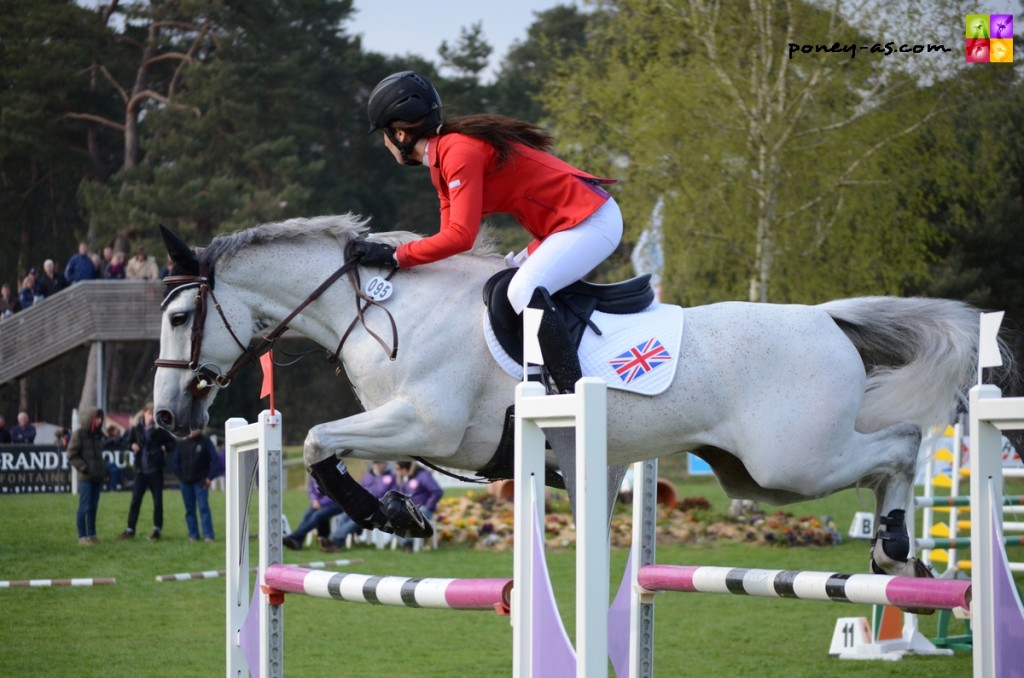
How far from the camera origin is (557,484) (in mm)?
4574

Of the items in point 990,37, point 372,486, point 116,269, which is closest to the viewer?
point 372,486

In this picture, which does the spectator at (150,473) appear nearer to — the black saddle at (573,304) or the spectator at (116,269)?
the spectator at (116,269)

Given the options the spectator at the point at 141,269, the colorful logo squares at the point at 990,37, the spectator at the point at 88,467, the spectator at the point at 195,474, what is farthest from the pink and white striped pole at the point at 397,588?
the spectator at the point at 141,269

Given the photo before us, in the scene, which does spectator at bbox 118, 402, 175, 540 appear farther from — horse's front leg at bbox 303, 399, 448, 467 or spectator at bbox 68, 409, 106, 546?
horse's front leg at bbox 303, 399, 448, 467

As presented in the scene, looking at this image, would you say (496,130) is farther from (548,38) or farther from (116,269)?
(548,38)

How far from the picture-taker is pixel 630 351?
167 inches

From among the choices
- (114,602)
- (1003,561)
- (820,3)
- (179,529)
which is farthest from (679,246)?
(1003,561)

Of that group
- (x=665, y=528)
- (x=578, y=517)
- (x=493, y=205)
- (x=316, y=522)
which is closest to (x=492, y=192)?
(x=493, y=205)

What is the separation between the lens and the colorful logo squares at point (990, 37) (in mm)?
16156

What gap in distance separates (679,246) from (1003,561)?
52.1 ft

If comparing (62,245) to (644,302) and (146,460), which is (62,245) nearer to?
(146,460)

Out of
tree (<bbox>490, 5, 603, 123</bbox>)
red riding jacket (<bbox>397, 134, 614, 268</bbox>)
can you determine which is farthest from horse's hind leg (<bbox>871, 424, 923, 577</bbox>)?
tree (<bbox>490, 5, 603, 123</bbox>)

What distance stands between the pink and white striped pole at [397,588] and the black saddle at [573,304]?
3.17ft

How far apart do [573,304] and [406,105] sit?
0.93 metres
